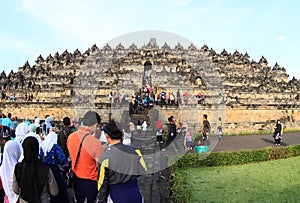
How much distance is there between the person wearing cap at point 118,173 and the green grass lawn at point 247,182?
12.0 ft

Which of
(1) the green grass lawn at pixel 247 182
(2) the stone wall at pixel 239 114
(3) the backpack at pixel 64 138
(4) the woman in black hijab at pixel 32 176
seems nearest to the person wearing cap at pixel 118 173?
(4) the woman in black hijab at pixel 32 176

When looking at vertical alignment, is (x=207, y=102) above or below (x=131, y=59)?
below

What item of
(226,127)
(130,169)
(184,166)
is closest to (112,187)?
(130,169)

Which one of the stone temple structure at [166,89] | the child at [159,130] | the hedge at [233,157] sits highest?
the stone temple structure at [166,89]

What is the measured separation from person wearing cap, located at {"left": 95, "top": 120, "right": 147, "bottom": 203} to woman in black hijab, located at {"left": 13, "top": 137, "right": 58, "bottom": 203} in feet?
2.34

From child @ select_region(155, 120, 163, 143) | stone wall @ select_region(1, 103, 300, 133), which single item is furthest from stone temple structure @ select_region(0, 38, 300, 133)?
child @ select_region(155, 120, 163, 143)

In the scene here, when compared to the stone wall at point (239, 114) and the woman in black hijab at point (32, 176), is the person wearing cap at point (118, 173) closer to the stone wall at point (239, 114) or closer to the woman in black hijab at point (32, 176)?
the woman in black hijab at point (32, 176)

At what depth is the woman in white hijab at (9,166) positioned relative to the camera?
4160mm

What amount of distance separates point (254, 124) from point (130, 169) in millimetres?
18925

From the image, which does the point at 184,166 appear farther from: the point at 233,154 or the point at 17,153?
the point at 17,153

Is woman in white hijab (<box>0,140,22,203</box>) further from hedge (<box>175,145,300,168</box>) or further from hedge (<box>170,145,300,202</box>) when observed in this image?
hedge (<box>175,145,300,168</box>)

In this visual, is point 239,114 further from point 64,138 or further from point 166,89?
point 64,138

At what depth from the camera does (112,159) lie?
11.1ft

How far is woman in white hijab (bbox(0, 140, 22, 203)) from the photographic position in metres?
4.16
